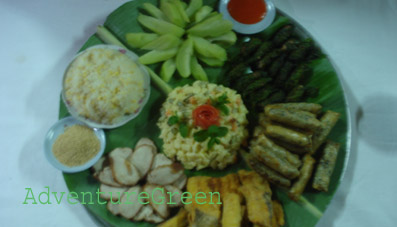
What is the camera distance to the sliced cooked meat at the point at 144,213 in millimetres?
3373

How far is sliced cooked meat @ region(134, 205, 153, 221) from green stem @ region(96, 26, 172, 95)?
162 centimetres

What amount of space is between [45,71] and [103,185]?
Answer: 236 cm

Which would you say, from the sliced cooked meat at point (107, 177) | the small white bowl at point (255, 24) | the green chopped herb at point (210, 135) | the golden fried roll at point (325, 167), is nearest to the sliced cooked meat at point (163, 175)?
the sliced cooked meat at point (107, 177)

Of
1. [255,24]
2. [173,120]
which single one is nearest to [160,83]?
[173,120]

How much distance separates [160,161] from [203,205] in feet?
2.93

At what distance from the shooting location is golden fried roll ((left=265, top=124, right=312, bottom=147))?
Answer: 329 centimetres

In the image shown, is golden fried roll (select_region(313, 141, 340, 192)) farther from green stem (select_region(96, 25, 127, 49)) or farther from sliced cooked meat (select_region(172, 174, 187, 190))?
green stem (select_region(96, 25, 127, 49))

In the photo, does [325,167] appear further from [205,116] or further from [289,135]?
[205,116]

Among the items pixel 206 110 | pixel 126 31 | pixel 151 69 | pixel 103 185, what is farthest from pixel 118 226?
pixel 126 31

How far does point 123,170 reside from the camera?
3516 mm

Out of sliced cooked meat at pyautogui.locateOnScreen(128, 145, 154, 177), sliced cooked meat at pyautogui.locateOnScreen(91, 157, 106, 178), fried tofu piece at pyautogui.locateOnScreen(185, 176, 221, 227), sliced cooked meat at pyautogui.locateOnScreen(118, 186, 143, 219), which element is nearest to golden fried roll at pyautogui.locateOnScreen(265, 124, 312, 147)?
fried tofu piece at pyautogui.locateOnScreen(185, 176, 221, 227)

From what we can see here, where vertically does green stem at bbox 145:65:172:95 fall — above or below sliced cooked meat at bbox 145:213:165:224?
above

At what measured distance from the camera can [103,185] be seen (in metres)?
3.56

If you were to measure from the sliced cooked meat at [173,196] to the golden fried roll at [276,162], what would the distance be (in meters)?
1.07
